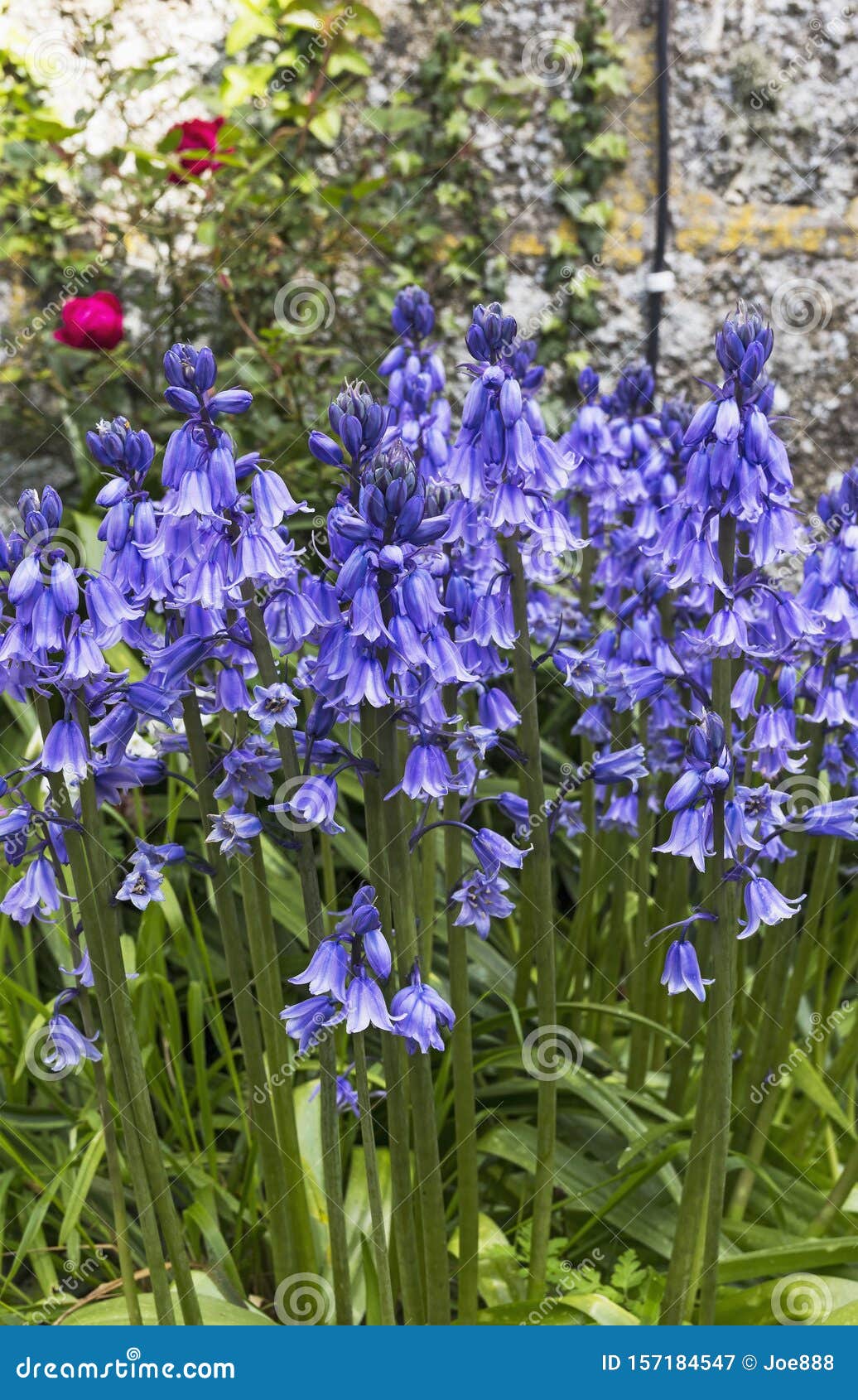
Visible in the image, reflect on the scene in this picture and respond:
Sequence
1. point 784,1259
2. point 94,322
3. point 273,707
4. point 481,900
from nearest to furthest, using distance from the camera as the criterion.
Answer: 1. point 273,707
2. point 481,900
3. point 784,1259
4. point 94,322

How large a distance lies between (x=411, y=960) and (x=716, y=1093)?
2.29ft

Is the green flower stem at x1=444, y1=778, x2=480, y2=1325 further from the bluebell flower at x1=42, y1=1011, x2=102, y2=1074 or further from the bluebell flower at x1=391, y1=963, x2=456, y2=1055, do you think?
Result: the bluebell flower at x1=42, y1=1011, x2=102, y2=1074

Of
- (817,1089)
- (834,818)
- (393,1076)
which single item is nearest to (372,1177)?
(393,1076)

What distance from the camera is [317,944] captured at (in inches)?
88.7

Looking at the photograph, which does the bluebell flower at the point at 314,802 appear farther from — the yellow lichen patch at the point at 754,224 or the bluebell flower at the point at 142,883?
the yellow lichen patch at the point at 754,224

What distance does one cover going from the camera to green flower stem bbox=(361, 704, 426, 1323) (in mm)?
2092

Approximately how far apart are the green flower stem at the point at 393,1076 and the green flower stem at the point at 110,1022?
0.45 metres

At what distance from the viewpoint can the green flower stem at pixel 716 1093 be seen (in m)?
2.28

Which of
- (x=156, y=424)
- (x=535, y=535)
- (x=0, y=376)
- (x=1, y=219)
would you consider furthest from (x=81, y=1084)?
(x=1, y=219)

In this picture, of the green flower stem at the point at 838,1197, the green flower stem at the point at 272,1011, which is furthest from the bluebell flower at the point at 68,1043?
the green flower stem at the point at 838,1197

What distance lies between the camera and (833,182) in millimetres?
6062

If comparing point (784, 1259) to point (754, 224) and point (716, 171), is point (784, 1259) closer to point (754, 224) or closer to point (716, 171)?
point (754, 224)

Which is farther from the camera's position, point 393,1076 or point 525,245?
point 525,245

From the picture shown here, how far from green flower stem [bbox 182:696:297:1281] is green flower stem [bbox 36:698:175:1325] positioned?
24 cm
